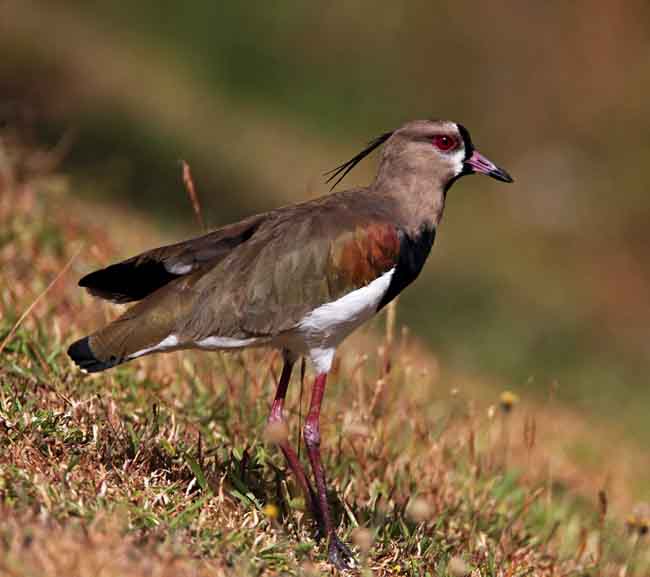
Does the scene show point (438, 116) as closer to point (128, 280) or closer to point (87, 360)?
point (128, 280)

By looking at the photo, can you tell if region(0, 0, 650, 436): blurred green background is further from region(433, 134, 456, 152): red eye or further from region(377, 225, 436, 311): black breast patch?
region(377, 225, 436, 311): black breast patch

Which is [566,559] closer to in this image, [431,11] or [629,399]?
[629,399]

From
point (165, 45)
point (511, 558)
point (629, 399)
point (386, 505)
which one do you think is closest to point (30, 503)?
point (386, 505)

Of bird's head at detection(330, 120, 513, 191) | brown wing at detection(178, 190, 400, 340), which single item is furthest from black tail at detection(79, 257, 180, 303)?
bird's head at detection(330, 120, 513, 191)

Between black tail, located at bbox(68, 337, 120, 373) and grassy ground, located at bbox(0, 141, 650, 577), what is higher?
black tail, located at bbox(68, 337, 120, 373)

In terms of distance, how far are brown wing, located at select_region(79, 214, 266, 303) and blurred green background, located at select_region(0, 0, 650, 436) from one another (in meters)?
5.55

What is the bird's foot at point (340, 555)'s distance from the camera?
4.13m

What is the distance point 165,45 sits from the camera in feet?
51.7

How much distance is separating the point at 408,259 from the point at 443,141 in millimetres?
653

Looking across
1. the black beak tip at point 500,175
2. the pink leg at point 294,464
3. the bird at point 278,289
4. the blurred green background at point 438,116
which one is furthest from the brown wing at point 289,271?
the blurred green background at point 438,116

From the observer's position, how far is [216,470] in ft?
14.5

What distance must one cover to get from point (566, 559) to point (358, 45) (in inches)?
482

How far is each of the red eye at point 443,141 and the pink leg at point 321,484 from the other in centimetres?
111

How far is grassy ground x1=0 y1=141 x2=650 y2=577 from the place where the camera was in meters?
3.61
